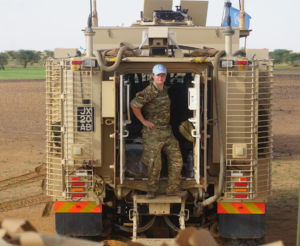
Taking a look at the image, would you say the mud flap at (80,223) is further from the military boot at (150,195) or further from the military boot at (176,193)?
the military boot at (176,193)

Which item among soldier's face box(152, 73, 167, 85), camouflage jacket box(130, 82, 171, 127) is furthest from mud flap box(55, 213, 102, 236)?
soldier's face box(152, 73, 167, 85)

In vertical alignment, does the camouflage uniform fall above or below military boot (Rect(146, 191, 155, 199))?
above

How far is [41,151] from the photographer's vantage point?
14656 mm

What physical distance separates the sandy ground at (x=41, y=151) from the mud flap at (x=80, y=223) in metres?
1.44

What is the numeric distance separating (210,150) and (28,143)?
9894 millimetres

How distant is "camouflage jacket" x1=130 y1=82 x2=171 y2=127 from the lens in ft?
22.1

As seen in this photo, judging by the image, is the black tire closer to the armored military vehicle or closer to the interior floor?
the armored military vehicle

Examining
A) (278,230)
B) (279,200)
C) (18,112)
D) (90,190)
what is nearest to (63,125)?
(90,190)

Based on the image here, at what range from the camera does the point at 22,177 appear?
1172 cm

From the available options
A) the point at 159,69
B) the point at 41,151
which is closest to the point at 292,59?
the point at 41,151

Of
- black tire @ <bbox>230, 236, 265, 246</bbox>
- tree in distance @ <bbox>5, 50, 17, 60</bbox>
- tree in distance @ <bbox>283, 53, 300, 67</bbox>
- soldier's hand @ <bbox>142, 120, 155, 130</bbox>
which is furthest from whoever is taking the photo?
tree in distance @ <bbox>5, 50, 17, 60</bbox>

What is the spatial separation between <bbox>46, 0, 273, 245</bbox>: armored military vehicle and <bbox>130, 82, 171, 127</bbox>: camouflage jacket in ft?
0.54

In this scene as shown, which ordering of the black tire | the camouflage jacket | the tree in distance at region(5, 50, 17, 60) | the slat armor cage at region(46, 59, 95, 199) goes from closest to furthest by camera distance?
the slat armor cage at region(46, 59, 95, 199) → the camouflage jacket → the black tire → the tree in distance at region(5, 50, 17, 60)

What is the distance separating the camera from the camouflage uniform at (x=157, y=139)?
6.77 metres
